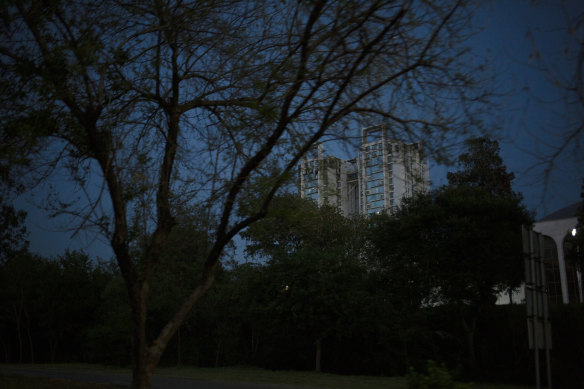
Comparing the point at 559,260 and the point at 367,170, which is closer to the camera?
the point at 367,170

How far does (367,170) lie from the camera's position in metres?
6.40

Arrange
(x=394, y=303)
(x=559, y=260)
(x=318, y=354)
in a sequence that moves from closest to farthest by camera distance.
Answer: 1. (x=394, y=303)
2. (x=318, y=354)
3. (x=559, y=260)

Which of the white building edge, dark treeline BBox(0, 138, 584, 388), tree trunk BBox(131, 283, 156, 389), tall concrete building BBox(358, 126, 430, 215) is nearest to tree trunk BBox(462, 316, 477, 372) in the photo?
dark treeline BBox(0, 138, 584, 388)

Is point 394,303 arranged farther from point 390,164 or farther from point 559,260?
point 559,260

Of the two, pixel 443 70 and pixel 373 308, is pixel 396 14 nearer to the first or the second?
pixel 443 70

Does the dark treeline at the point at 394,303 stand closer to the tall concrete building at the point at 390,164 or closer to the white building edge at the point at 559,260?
the tall concrete building at the point at 390,164

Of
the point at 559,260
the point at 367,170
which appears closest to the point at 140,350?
the point at 367,170

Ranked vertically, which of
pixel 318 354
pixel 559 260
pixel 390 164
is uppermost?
pixel 559 260

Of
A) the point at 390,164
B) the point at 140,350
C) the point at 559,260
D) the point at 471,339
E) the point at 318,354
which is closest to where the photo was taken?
the point at 390,164

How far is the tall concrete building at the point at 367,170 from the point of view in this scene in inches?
226

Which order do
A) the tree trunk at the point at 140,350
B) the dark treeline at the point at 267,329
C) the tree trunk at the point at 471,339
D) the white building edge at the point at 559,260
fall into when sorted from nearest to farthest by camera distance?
the tree trunk at the point at 140,350 < the tree trunk at the point at 471,339 < the dark treeline at the point at 267,329 < the white building edge at the point at 559,260

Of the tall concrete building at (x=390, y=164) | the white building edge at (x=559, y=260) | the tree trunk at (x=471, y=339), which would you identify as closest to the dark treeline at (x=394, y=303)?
the tree trunk at (x=471, y=339)

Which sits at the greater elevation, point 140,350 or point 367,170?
point 367,170

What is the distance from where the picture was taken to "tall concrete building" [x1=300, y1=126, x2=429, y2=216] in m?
5.75
